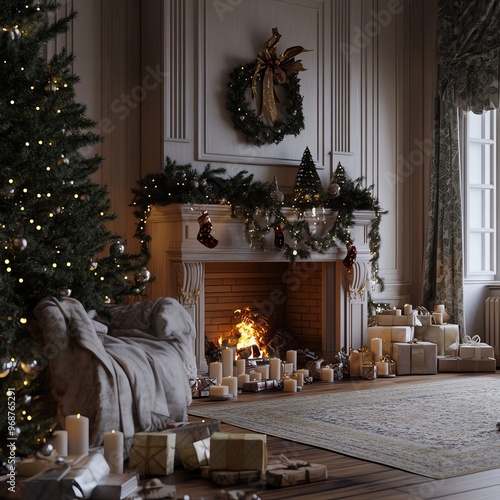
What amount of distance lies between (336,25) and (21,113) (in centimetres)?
388

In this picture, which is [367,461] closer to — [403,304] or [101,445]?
[101,445]

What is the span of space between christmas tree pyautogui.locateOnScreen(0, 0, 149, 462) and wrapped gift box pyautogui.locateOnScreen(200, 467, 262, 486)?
733 millimetres

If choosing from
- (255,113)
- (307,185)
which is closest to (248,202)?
(307,185)

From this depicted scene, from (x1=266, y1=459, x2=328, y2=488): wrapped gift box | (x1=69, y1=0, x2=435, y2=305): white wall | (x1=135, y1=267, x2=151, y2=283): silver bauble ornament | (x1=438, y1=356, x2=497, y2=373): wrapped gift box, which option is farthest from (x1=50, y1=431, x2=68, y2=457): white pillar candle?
(x1=438, y1=356, x2=497, y2=373): wrapped gift box

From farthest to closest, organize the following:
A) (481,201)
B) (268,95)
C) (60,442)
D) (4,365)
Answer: (481,201) < (268,95) < (60,442) < (4,365)

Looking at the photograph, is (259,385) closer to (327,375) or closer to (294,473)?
(327,375)

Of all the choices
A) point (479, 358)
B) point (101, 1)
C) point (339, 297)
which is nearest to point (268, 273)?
point (339, 297)

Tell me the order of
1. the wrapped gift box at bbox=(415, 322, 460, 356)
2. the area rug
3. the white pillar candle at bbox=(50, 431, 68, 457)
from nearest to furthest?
the white pillar candle at bbox=(50, 431, 68, 457) → the area rug → the wrapped gift box at bbox=(415, 322, 460, 356)

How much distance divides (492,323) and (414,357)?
1210mm

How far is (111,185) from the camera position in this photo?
6.32 metres

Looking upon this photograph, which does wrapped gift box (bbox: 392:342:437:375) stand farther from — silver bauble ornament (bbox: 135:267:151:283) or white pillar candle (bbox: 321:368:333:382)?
silver bauble ornament (bbox: 135:267:151:283)

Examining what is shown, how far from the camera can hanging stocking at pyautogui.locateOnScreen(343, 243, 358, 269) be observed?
6840 millimetres

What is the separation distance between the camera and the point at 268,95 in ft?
22.2

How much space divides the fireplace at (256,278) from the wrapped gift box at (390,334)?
0.58 feet
